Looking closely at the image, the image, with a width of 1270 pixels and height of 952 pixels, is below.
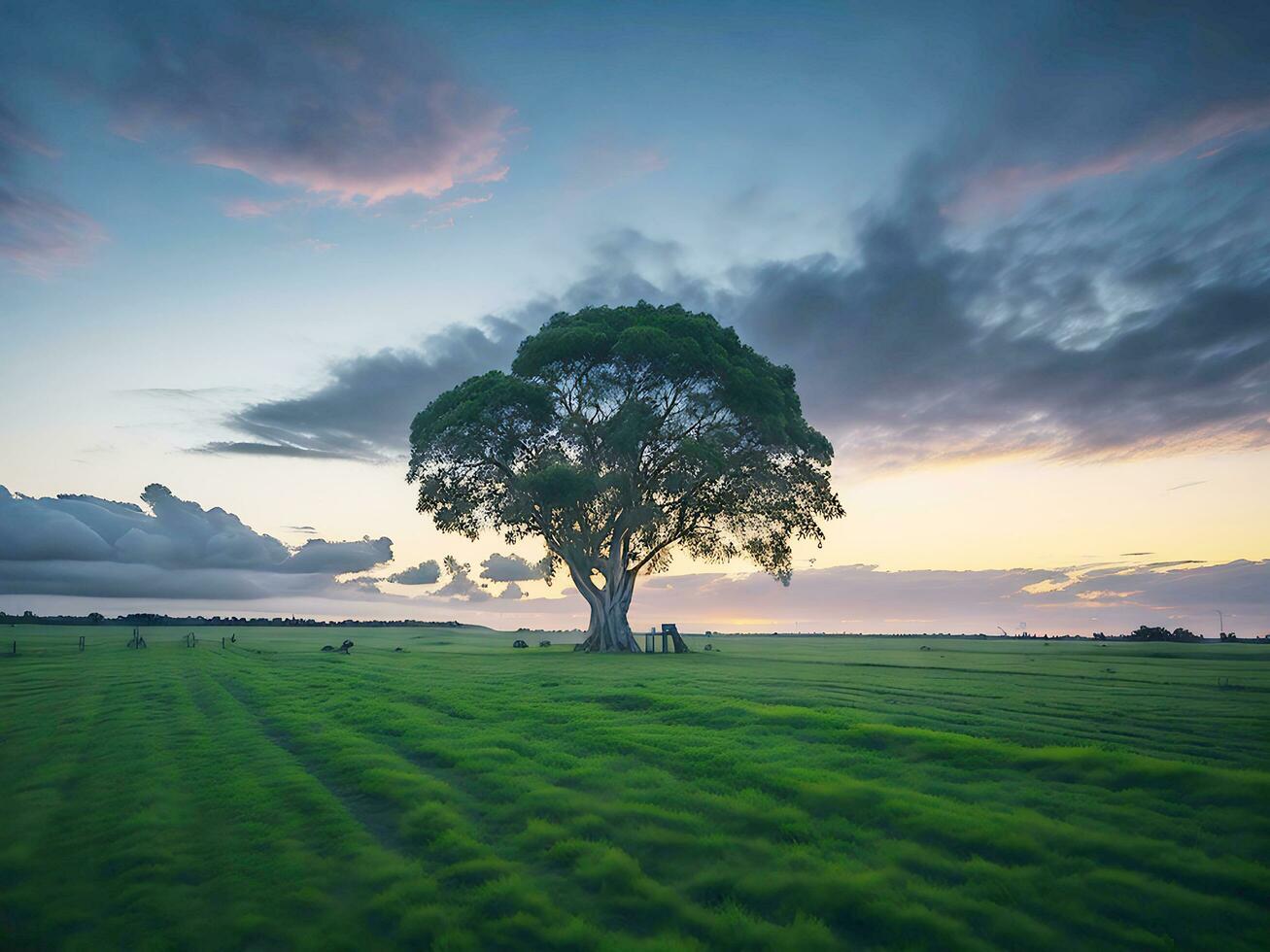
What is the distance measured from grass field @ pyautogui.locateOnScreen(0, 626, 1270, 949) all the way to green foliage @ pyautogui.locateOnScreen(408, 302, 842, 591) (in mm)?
30157

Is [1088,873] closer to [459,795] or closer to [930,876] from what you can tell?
[930,876]

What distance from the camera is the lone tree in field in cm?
4959

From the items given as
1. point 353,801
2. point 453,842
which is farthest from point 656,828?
point 353,801

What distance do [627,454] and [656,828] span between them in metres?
40.2

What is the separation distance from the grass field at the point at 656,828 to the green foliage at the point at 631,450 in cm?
3016

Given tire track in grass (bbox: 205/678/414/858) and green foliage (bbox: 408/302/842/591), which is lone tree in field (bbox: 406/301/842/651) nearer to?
green foliage (bbox: 408/302/842/591)

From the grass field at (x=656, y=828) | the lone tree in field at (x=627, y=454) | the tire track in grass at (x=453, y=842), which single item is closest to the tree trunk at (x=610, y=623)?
the lone tree in field at (x=627, y=454)

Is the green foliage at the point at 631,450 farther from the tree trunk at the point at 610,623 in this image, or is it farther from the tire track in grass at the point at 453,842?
the tire track in grass at the point at 453,842

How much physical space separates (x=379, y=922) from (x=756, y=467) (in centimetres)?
4417

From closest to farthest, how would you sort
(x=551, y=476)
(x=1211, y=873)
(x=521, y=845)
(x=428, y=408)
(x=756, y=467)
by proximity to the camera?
(x=1211, y=873) → (x=521, y=845) → (x=551, y=476) → (x=756, y=467) → (x=428, y=408)

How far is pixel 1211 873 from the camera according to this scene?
336 inches

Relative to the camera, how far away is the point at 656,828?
1058 cm

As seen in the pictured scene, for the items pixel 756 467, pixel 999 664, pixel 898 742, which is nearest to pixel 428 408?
pixel 756 467

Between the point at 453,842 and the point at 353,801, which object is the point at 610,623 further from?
the point at 453,842
